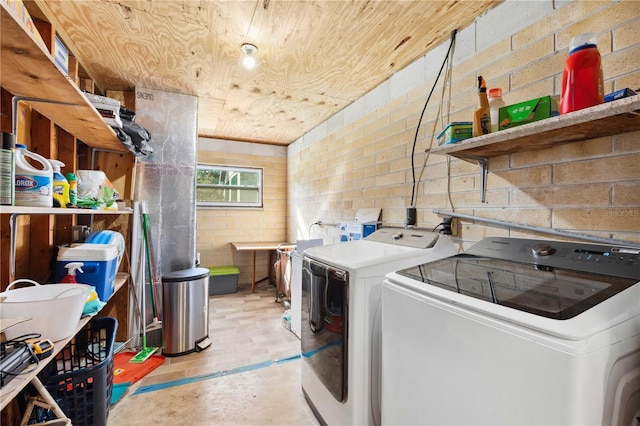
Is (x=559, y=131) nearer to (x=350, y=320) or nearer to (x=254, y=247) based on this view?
(x=350, y=320)

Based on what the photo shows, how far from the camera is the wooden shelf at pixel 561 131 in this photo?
91 cm

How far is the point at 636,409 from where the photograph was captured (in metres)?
0.70

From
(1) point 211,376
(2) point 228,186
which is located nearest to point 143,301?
(1) point 211,376

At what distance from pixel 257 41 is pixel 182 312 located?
225 cm

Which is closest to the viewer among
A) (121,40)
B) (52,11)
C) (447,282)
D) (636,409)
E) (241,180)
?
(636,409)

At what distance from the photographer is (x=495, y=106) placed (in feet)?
4.43

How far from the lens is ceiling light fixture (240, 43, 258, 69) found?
200 cm

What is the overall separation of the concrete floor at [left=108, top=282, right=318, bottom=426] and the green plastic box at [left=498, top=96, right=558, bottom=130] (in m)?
1.94

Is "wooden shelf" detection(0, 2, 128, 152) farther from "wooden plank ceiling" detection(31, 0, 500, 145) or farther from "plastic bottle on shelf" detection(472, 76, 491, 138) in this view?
"plastic bottle on shelf" detection(472, 76, 491, 138)

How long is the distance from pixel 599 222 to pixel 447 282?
73 centimetres

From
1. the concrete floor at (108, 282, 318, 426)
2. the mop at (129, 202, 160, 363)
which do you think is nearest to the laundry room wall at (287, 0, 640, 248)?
the concrete floor at (108, 282, 318, 426)

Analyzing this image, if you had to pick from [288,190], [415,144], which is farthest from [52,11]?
[288,190]

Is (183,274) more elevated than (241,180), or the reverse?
(241,180)

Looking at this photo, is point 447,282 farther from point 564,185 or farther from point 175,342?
point 175,342
